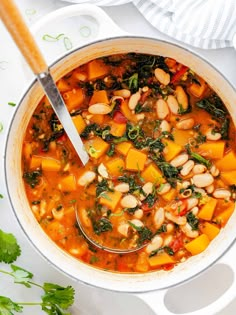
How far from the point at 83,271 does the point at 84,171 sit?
0.40 metres

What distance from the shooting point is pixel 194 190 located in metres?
2.70

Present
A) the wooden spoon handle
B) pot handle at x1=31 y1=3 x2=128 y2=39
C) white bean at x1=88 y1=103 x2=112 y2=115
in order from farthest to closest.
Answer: white bean at x1=88 y1=103 x2=112 y2=115
pot handle at x1=31 y1=3 x2=128 y2=39
the wooden spoon handle

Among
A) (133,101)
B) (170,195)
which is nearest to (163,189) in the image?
(170,195)

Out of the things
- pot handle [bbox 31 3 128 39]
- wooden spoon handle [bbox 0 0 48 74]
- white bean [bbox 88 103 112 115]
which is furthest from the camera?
white bean [bbox 88 103 112 115]

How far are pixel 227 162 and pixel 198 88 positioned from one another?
314mm

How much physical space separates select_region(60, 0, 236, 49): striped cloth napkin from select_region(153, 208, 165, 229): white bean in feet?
2.25

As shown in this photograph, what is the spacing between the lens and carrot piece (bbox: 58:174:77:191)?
2.69 metres

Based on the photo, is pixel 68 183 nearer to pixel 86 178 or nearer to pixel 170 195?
pixel 86 178

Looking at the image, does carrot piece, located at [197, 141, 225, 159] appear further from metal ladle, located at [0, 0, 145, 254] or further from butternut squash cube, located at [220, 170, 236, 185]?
metal ladle, located at [0, 0, 145, 254]

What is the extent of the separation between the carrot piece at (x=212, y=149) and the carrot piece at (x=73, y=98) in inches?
20.2

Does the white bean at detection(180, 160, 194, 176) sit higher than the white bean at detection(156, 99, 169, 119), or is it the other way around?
the white bean at detection(156, 99, 169, 119)

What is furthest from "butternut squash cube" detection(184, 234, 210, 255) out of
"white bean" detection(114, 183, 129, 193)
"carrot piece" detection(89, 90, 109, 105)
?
"carrot piece" detection(89, 90, 109, 105)

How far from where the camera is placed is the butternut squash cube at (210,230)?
2.71 m

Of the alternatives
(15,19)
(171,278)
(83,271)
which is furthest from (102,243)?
(15,19)
